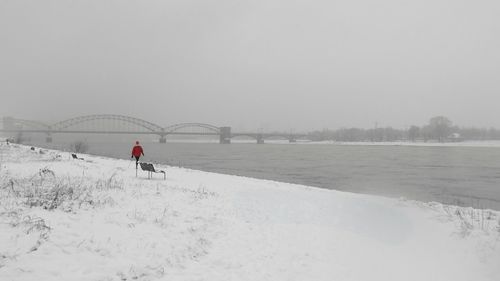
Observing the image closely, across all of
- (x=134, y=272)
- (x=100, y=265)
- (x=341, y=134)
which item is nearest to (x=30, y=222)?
(x=100, y=265)

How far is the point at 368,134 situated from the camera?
16938 cm

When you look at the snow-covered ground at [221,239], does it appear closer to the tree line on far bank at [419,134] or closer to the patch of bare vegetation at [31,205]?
the patch of bare vegetation at [31,205]

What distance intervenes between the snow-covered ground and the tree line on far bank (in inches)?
5571

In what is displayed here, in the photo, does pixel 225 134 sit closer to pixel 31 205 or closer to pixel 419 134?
pixel 419 134

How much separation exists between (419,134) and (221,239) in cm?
15446

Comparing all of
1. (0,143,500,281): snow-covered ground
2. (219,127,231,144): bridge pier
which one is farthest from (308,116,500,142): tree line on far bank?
(0,143,500,281): snow-covered ground

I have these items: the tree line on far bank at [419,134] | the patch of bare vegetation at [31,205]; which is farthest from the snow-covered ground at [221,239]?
the tree line on far bank at [419,134]

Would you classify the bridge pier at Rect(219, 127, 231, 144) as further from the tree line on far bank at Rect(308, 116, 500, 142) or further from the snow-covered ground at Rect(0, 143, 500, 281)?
the snow-covered ground at Rect(0, 143, 500, 281)

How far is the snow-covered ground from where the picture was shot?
226 inches

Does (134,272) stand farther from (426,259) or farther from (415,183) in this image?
(415,183)

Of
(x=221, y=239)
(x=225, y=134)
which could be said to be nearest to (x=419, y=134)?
(x=225, y=134)

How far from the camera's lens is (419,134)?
146000mm

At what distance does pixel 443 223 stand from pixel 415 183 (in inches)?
661

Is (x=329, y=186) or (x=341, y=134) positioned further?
(x=341, y=134)
